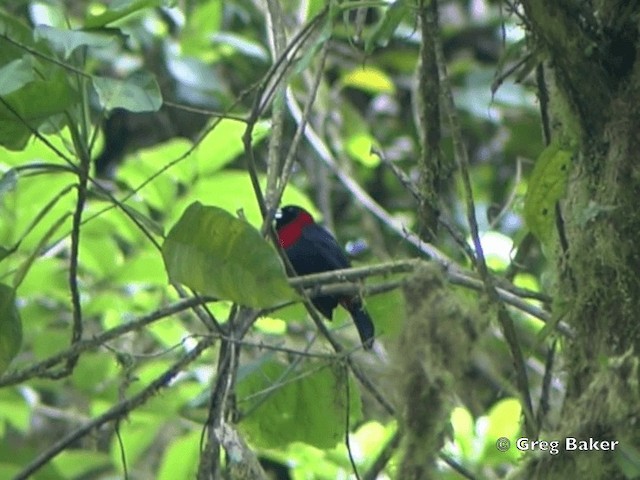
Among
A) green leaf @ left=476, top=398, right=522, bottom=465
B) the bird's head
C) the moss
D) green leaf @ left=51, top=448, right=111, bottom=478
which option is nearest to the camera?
the moss

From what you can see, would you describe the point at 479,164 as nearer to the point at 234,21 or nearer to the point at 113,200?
the point at 234,21

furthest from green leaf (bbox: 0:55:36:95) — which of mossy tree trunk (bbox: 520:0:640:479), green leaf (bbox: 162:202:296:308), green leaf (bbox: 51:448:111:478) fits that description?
green leaf (bbox: 51:448:111:478)

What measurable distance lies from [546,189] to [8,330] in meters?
0.97

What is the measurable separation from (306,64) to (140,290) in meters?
2.45

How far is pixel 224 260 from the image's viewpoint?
1.92m

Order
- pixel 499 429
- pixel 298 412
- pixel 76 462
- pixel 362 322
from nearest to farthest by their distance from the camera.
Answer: pixel 298 412 < pixel 362 322 < pixel 499 429 < pixel 76 462

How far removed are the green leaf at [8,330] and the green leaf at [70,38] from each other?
0.44 m

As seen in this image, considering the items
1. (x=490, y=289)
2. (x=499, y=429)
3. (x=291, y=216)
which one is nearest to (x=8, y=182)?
(x=490, y=289)

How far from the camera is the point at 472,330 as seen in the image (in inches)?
68.4

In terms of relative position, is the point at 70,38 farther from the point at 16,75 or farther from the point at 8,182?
the point at 8,182

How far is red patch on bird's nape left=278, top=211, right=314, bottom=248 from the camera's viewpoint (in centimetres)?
403

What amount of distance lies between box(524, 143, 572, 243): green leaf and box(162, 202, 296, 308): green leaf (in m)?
0.53

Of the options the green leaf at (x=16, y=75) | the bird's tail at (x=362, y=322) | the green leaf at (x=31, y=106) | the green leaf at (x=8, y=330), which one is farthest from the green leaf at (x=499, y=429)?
the green leaf at (x=16, y=75)

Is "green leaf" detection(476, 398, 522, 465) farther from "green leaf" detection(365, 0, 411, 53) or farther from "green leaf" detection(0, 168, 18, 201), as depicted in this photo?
"green leaf" detection(0, 168, 18, 201)
